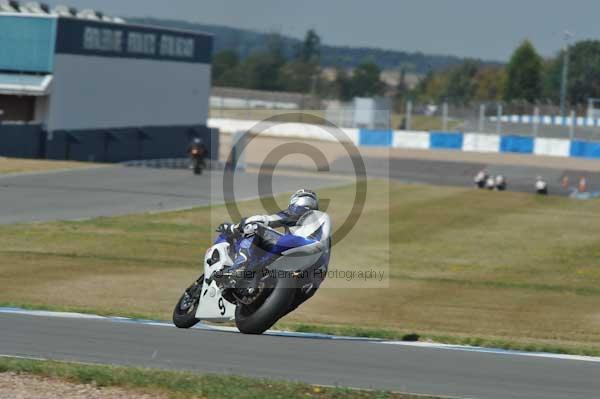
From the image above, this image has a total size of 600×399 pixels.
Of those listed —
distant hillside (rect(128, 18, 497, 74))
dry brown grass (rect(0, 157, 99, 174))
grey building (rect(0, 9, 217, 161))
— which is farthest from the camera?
distant hillside (rect(128, 18, 497, 74))

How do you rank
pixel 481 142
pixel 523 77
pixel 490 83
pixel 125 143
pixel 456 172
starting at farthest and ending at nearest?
1. pixel 490 83
2. pixel 523 77
3. pixel 481 142
4. pixel 456 172
5. pixel 125 143

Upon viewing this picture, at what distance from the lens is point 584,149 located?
6184cm

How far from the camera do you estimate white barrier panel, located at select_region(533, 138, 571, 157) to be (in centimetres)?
6169

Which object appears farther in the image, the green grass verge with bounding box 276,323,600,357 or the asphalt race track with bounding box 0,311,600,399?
the green grass verge with bounding box 276,323,600,357

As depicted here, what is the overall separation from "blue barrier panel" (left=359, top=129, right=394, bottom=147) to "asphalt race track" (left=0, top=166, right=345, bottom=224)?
20.8 metres

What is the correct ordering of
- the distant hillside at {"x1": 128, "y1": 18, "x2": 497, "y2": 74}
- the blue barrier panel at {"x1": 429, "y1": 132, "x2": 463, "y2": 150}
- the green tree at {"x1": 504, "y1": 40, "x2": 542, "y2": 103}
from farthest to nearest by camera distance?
the green tree at {"x1": 504, "y1": 40, "x2": 542, "y2": 103} < the blue barrier panel at {"x1": 429, "y1": 132, "x2": 463, "y2": 150} < the distant hillside at {"x1": 128, "y1": 18, "x2": 497, "y2": 74}

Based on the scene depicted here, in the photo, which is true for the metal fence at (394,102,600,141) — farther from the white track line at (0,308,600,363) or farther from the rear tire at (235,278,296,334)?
the rear tire at (235,278,296,334)

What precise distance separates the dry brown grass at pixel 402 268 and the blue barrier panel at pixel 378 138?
28.5m

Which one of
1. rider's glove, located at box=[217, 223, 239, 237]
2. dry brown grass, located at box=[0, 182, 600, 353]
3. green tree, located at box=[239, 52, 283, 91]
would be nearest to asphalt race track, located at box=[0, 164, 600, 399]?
rider's glove, located at box=[217, 223, 239, 237]

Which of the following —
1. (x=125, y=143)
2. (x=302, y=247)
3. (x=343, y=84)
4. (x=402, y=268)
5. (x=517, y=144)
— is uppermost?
(x=343, y=84)

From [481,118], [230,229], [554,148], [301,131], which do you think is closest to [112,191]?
[230,229]

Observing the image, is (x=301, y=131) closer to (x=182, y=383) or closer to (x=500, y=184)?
→ (x=500, y=184)

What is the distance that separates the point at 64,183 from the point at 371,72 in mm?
57751

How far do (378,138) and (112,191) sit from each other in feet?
111
